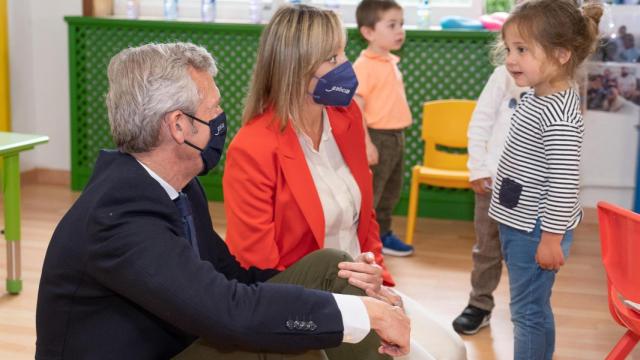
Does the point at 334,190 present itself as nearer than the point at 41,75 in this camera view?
Yes

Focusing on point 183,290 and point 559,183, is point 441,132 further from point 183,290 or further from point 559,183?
point 183,290

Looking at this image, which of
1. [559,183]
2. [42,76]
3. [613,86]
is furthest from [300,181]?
[42,76]

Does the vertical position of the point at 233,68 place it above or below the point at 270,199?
above

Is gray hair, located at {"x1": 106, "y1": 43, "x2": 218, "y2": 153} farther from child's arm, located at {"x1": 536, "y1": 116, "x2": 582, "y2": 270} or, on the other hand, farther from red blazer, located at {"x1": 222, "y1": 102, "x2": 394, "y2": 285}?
child's arm, located at {"x1": 536, "y1": 116, "x2": 582, "y2": 270}

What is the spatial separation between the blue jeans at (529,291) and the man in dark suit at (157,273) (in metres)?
0.75

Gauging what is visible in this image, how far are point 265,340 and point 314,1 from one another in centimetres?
399

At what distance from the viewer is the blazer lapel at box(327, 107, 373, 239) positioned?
2.84 meters

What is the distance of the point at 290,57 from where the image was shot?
270cm

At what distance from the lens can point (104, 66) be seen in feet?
18.1

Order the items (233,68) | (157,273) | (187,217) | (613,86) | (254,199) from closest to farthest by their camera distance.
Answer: (157,273) → (187,217) → (254,199) → (613,86) → (233,68)

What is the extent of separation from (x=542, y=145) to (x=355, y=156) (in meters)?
0.59

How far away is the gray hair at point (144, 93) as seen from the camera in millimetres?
1893

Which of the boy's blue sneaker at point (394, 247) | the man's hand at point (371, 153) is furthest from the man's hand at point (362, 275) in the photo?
the boy's blue sneaker at point (394, 247)

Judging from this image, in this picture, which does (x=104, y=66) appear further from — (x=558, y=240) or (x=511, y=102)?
(x=558, y=240)
